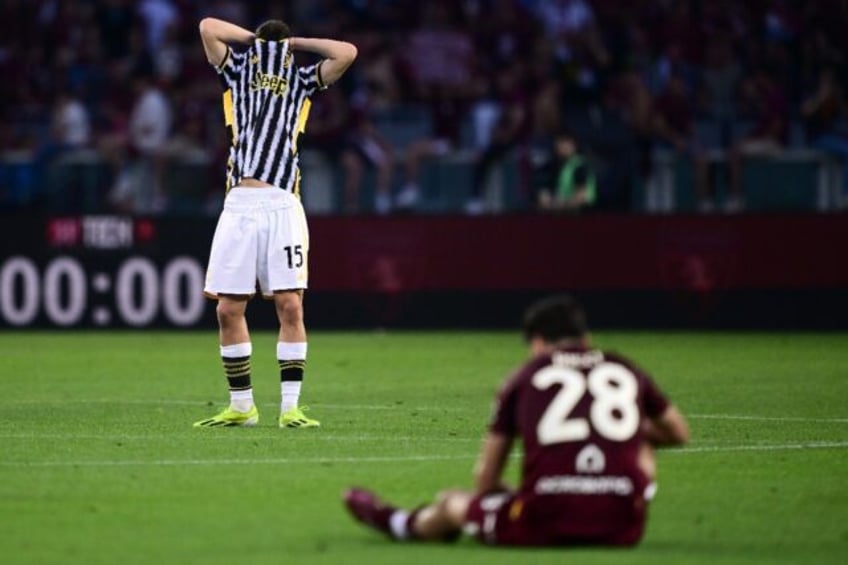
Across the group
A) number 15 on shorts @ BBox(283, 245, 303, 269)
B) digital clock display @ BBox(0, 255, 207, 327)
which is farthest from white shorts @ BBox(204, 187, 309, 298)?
digital clock display @ BBox(0, 255, 207, 327)

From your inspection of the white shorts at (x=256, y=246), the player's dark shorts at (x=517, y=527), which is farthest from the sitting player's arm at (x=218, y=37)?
the player's dark shorts at (x=517, y=527)

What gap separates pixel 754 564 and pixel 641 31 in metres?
20.2

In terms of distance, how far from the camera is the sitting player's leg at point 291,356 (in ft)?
42.9

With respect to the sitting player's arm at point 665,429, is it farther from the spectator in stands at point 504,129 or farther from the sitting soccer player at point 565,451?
the spectator in stands at point 504,129

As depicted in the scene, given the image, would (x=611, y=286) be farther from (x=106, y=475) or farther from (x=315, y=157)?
(x=106, y=475)

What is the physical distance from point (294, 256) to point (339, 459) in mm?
2194

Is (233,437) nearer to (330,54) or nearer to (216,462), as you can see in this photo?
(216,462)

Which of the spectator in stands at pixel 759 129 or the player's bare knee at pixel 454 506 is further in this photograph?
the spectator in stands at pixel 759 129

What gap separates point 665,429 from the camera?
26.9ft

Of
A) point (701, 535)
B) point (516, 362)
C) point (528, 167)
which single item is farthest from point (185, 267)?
point (701, 535)

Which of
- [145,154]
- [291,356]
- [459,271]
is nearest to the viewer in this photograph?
[291,356]

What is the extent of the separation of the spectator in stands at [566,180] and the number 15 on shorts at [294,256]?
11401mm

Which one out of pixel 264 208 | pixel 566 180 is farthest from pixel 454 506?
pixel 566 180

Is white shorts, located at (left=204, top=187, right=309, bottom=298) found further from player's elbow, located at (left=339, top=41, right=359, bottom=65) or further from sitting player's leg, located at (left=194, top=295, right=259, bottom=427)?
player's elbow, located at (left=339, top=41, right=359, bottom=65)
